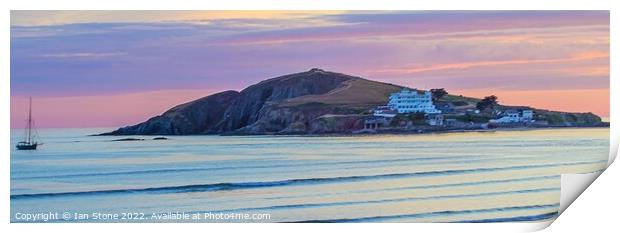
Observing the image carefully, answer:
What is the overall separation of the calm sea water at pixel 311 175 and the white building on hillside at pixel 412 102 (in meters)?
0.18

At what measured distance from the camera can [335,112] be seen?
989 centimetres

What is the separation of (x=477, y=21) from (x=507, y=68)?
36 centimetres

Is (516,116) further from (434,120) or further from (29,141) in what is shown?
(29,141)

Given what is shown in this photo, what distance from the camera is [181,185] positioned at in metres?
9.76

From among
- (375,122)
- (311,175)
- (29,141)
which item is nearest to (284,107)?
(311,175)

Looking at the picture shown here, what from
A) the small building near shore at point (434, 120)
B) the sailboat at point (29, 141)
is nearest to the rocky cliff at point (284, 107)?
the small building near shore at point (434, 120)

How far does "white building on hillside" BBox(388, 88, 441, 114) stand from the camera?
9.82 m

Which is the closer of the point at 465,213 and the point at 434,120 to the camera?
the point at 465,213

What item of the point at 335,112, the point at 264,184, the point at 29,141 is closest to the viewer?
the point at 29,141

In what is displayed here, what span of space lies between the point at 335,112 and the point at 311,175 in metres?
0.42

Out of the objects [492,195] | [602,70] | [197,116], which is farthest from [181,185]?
[602,70]

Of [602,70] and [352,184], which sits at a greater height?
[602,70]

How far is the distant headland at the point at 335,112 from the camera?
32.0ft
